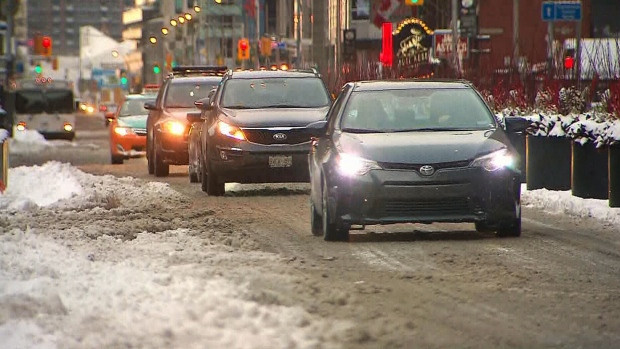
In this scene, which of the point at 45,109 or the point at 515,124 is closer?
the point at 515,124

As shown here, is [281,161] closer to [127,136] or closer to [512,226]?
[512,226]

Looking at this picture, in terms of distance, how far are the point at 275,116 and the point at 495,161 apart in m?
7.72

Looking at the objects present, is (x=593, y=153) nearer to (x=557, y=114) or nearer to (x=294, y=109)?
(x=557, y=114)

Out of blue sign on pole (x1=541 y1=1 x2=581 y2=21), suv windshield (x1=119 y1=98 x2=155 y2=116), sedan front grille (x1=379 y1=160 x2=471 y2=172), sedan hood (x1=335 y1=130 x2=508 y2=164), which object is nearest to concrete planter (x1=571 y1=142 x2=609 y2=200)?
sedan hood (x1=335 y1=130 x2=508 y2=164)

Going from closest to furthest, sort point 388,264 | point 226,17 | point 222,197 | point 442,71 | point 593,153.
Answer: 1. point 388,264
2. point 593,153
3. point 222,197
4. point 442,71
5. point 226,17

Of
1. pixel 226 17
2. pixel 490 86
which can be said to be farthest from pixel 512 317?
pixel 226 17

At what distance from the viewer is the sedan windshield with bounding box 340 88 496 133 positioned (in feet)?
49.5

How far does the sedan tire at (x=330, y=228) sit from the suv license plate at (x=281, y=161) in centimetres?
673

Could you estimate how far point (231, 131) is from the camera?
21.5m

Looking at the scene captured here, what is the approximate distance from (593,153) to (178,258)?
7.80 meters

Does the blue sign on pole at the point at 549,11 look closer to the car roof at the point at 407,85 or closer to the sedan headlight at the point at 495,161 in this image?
the car roof at the point at 407,85

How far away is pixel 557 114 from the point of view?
21.8 m

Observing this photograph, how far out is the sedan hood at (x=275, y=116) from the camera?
70.2 feet

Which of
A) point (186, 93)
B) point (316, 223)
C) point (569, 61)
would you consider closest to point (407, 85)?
point (316, 223)
